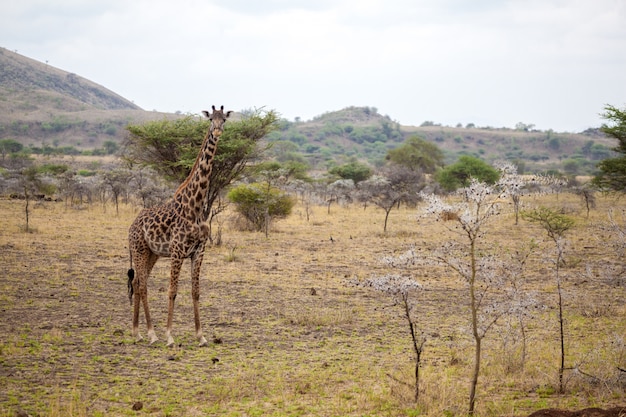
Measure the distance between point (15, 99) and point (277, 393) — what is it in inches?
4382

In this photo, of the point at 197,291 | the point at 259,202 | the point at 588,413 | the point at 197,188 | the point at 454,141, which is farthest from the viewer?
the point at 454,141

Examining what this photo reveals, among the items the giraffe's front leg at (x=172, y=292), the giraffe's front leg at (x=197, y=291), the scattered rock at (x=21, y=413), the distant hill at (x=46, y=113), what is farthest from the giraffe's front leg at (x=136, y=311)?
the distant hill at (x=46, y=113)

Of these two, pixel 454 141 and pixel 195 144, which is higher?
pixel 454 141

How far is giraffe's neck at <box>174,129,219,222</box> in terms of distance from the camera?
31.7 ft

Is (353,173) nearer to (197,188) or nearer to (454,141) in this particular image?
(197,188)

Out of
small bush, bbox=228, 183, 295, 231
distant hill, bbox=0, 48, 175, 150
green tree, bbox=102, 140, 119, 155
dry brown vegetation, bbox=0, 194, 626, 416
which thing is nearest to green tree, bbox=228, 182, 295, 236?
small bush, bbox=228, 183, 295, 231

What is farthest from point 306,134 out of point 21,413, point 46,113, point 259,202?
point 21,413

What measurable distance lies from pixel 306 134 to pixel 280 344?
112852mm

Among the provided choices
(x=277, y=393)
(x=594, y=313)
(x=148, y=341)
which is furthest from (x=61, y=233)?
(x=594, y=313)

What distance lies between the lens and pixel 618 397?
684 cm

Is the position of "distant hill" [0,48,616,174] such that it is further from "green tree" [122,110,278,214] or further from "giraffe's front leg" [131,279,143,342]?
"giraffe's front leg" [131,279,143,342]

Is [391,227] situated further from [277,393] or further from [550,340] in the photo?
[277,393]

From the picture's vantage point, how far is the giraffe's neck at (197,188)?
967 cm

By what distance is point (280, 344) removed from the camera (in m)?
9.30
